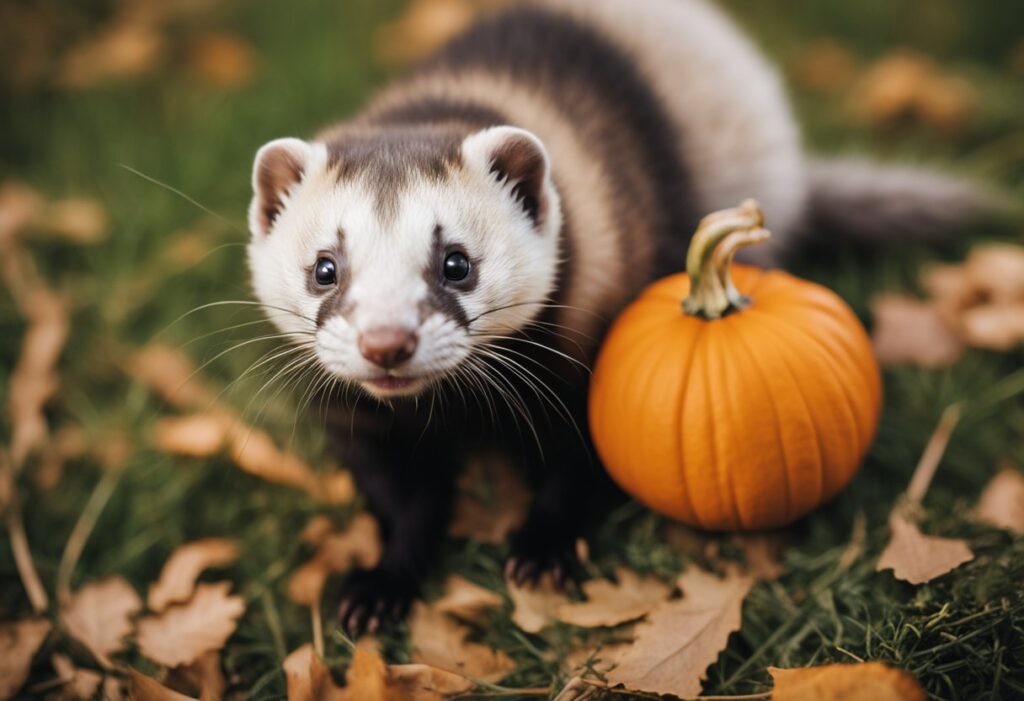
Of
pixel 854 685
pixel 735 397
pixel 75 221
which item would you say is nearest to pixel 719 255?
pixel 735 397

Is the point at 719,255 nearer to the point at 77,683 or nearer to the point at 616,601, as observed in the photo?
the point at 616,601

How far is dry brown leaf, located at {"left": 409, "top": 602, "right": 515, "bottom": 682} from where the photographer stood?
72.6 inches

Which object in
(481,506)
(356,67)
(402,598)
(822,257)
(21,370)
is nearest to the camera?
(402,598)

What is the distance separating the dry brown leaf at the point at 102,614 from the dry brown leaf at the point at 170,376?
26.9 inches

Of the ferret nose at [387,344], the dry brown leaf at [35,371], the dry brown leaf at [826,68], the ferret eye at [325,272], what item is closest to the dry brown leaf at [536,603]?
the ferret nose at [387,344]

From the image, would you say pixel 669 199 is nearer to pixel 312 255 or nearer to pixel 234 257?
pixel 312 255

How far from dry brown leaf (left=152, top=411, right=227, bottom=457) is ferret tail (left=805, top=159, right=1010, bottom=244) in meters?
2.00

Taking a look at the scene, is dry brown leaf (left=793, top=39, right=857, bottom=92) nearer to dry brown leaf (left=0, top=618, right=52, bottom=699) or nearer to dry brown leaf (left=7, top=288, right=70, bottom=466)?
dry brown leaf (left=7, top=288, right=70, bottom=466)

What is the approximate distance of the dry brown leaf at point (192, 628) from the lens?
186cm

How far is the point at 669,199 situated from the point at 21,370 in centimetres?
205

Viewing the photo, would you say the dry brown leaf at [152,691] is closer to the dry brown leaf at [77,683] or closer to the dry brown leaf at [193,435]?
the dry brown leaf at [77,683]

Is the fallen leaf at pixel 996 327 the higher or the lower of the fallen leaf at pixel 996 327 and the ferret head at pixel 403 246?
the lower

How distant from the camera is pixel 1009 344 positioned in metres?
2.41

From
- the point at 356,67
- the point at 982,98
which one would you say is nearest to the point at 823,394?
the point at 982,98
